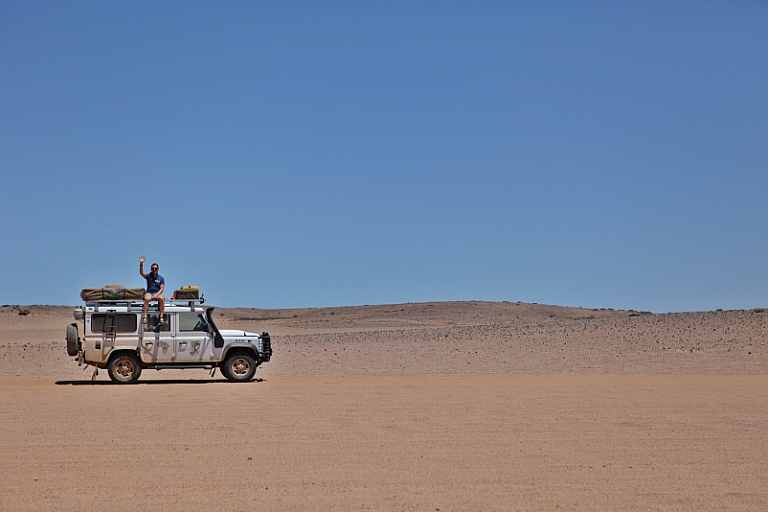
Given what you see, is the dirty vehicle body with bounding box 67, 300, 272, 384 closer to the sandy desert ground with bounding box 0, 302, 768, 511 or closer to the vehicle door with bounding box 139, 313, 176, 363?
the vehicle door with bounding box 139, 313, 176, 363

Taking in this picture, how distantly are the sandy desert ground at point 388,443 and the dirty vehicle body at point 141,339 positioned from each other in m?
0.67

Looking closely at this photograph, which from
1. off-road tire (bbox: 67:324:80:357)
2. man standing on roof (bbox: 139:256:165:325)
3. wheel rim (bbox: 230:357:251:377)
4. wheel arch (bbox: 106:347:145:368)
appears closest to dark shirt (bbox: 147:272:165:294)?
man standing on roof (bbox: 139:256:165:325)

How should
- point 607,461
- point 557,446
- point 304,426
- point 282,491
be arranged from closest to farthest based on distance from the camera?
1. point 282,491
2. point 607,461
3. point 557,446
4. point 304,426

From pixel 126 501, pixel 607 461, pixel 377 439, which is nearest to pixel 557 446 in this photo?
pixel 607 461

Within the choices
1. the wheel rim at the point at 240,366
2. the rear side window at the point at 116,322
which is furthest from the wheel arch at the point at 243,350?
the rear side window at the point at 116,322

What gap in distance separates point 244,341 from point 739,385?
465 inches

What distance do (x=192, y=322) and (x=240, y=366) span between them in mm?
1632

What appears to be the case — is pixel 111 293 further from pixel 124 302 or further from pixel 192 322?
pixel 192 322

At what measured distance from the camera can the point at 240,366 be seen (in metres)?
22.0

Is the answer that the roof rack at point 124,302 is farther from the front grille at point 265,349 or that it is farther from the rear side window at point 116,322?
the front grille at point 265,349

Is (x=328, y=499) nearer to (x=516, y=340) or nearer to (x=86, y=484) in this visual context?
(x=86, y=484)

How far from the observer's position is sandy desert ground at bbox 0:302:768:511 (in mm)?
8938

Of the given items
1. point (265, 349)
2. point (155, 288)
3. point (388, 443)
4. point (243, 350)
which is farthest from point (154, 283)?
point (388, 443)

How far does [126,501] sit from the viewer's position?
867 cm
